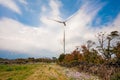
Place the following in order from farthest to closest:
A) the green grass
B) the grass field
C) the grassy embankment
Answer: the green grass, the grassy embankment, the grass field

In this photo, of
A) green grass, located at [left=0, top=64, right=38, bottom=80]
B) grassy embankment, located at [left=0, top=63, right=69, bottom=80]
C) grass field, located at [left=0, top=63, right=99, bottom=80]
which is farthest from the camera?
green grass, located at [left=0, top=64, right=38, bottom=80]

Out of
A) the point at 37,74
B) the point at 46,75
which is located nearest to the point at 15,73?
the point at 37,74

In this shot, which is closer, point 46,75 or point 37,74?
point 46,75

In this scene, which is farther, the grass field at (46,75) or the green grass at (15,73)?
the green grass at (15,73)

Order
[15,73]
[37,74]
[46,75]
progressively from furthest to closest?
[15,73] < [37,74] < [46,75]

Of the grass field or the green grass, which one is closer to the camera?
the grass field

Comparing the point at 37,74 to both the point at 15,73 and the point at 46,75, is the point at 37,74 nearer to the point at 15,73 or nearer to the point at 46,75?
the point at 46,75

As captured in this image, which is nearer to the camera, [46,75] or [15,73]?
[46,75]

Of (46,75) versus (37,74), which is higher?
(37,74)

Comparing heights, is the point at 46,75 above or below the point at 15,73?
below

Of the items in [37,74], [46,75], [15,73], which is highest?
[15,73]

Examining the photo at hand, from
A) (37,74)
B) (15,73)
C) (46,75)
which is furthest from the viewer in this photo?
(15,73)

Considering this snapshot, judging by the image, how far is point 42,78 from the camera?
1055 inches

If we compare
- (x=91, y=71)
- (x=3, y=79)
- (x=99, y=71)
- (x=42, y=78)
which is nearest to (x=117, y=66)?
(x=99, y=71)
